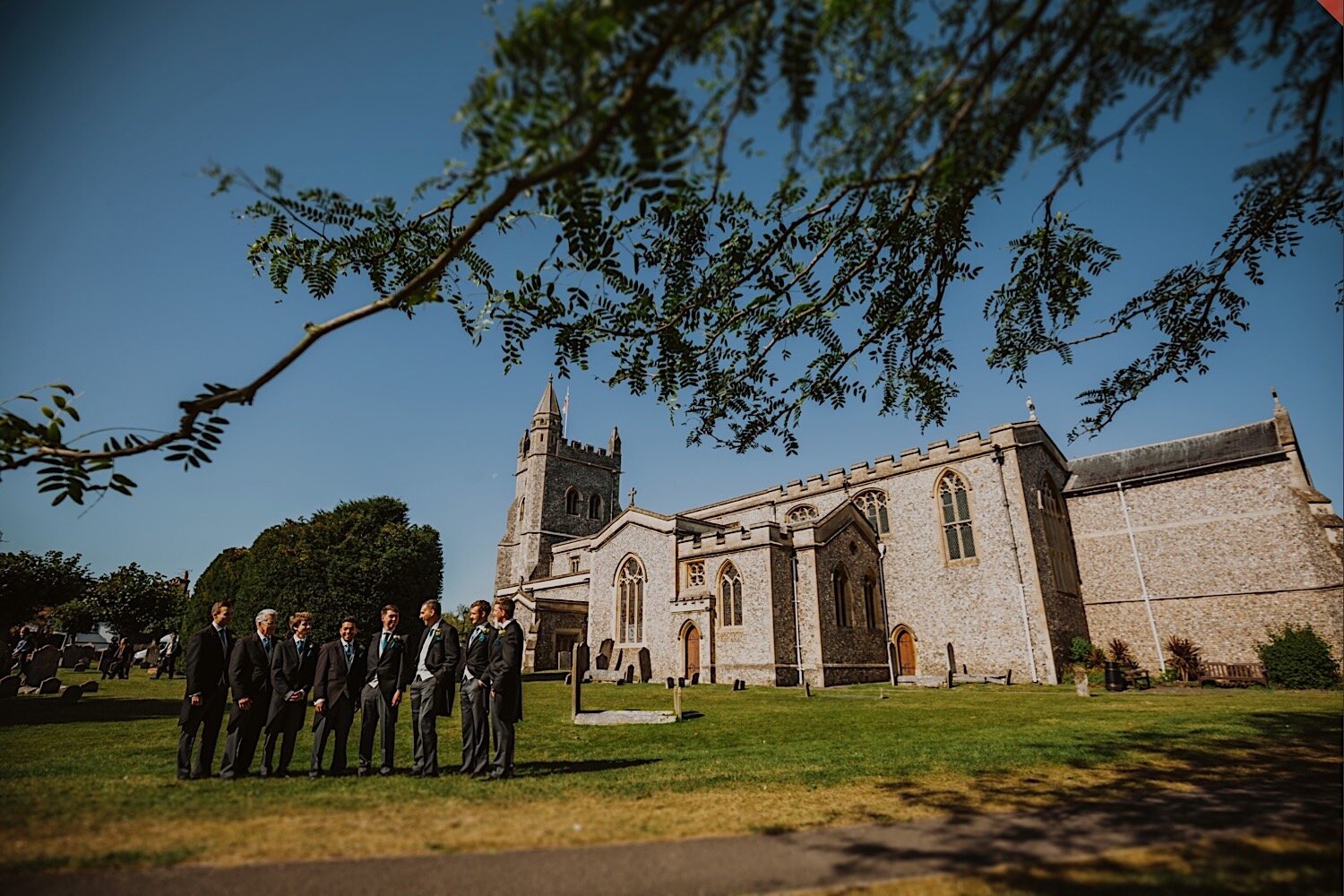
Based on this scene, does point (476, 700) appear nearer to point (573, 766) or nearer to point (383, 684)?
point (383, 684)

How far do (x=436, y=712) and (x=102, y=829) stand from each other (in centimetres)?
331

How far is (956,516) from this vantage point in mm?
26047

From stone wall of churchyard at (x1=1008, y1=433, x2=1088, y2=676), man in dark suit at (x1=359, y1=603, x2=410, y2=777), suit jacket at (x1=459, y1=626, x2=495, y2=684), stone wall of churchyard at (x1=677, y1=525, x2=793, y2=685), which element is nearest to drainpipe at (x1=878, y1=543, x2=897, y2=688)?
stone wall of churchyard at (x1=1008, y1=433, x2=1088, y2=676)

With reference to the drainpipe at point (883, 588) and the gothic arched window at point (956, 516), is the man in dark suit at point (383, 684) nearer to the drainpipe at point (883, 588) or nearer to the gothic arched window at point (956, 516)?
the drainpipe at point (883, 588)

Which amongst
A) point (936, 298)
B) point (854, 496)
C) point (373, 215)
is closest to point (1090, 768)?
point (936, 298)

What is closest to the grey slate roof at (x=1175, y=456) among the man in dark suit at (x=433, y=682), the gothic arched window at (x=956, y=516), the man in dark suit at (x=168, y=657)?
the gothic arched window at (x=956, y=516)

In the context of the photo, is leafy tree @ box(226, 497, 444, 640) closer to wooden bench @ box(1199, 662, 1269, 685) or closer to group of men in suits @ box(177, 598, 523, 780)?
group of men in suits @ box(177, 598, 523, 780)

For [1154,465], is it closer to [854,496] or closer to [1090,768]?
[854,496]

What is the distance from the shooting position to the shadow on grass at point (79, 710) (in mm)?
11094

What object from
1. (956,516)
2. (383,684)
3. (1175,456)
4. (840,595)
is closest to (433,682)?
(383,684)

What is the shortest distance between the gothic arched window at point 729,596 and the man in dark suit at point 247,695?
18493 mm

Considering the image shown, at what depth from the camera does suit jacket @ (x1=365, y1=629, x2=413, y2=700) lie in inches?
292

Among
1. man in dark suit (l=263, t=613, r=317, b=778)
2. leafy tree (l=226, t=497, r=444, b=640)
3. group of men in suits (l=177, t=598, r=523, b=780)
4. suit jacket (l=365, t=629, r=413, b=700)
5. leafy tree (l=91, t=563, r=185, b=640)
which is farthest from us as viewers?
leafy tree (l=91, t=563, r=185, b=640)

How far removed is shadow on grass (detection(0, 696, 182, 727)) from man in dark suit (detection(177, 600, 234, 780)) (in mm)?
6741
